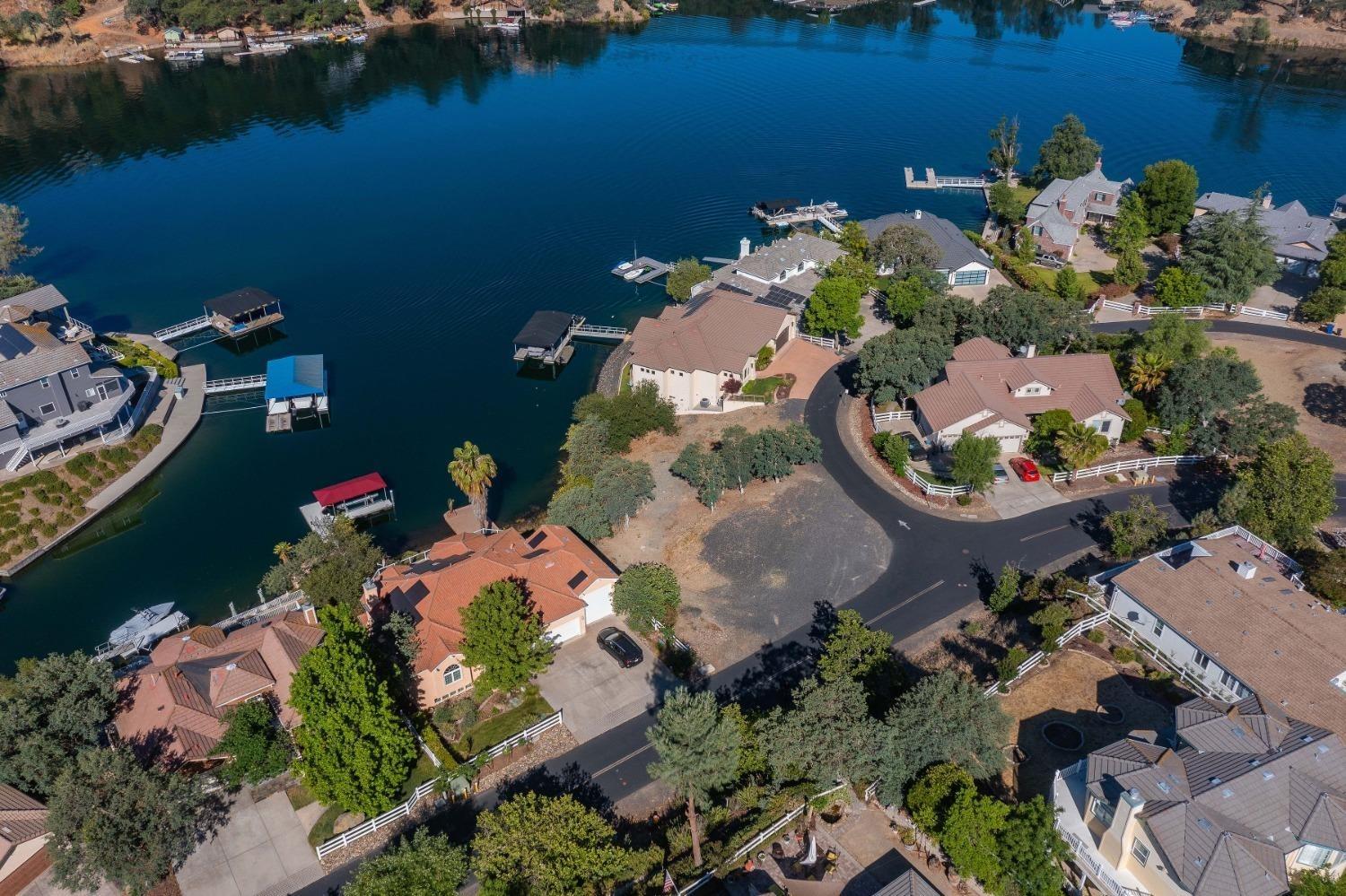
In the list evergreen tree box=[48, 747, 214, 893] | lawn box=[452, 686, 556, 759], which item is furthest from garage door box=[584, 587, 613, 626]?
evergreen tree box=[48, 747, 214, 893]

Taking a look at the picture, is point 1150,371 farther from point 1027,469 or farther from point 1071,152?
point 1071,152

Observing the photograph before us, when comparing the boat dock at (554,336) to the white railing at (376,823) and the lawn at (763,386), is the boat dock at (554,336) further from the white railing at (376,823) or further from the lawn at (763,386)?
the white railing at (376,823)

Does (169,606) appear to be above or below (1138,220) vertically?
below

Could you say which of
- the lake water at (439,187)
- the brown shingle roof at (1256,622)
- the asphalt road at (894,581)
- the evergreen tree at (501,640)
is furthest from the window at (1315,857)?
the lake water at (439,187)

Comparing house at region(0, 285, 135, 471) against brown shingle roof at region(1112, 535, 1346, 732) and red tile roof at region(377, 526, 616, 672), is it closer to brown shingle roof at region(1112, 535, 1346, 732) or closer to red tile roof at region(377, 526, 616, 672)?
red tile roof at region(377, 526, 616, 672)

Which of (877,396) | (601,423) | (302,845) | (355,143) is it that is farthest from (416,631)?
(355,143)

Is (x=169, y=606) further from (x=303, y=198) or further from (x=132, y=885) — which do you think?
(x=303, y=198)
